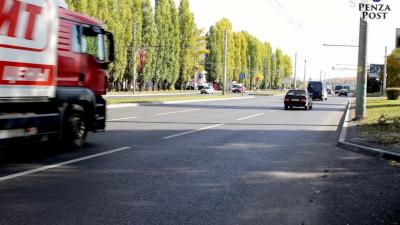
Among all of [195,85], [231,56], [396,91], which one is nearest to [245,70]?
[231,56]

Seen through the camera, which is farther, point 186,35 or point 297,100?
point 186,35

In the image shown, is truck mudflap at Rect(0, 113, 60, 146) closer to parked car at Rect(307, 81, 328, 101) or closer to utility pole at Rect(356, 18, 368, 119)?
utility pole at Rect(356, 18, 368, 119)

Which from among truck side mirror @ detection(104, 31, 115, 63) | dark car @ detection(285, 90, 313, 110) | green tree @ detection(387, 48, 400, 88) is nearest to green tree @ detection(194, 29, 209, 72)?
green tree @ detection(387, 48, 400, 88)

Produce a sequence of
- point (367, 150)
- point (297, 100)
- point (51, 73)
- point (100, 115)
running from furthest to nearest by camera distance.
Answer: point (297, 100)
point (100, 115)
point (367, 150)
point (51, 73)

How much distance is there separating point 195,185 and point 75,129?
14.4ft

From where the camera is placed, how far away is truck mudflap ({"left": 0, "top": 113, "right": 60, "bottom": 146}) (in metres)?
8.15

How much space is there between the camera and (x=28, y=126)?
8.70 meters

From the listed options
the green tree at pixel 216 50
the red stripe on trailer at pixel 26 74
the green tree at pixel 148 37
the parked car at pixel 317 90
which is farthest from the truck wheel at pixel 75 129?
the green tree at pixel 216 50

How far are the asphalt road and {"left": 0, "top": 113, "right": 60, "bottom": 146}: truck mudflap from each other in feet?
1.56

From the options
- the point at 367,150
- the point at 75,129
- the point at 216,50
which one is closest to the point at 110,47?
the point at 75,129

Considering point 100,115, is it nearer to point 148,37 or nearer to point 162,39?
point 148,37

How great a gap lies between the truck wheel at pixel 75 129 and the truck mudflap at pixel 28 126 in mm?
866

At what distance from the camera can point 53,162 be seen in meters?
8.73

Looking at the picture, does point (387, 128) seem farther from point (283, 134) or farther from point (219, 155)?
point (219, 155)
